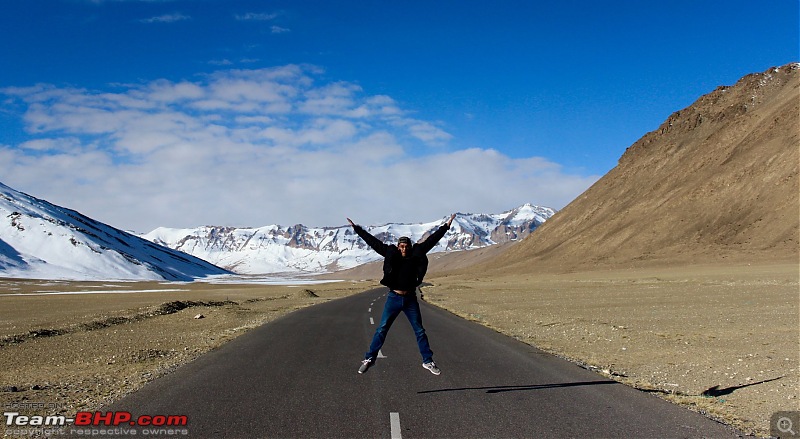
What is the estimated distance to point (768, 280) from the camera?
5412cm

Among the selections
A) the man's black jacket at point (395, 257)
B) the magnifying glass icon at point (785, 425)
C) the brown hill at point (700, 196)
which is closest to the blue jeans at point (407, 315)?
the man's black jacket at point (395, 257)

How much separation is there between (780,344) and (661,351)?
362 centimetres

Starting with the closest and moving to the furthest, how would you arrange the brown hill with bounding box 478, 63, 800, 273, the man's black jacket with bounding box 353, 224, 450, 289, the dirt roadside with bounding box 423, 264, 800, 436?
the dirt roadside with bounding box 423, 264, 800, 436
the man's black jacket with bounding box 353, 224, 450, 289
the brown hill with bounding box 478, 63, 800, 273

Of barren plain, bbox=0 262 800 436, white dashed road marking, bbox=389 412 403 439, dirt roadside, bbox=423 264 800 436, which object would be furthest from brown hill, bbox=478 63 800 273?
white dashed road marking, bbox=389 412 403 439

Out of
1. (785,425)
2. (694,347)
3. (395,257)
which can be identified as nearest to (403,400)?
(395,257)

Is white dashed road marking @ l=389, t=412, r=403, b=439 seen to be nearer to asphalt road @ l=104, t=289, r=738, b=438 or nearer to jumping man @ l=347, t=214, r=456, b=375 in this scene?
asphalt road @ l=104, t=289, r=738, b=438

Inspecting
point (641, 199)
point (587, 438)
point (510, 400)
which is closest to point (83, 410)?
point (510, 400)

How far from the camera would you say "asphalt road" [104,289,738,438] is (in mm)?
7656

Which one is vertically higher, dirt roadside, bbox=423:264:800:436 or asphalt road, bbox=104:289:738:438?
asphalt road, bbox=104:289:738:438

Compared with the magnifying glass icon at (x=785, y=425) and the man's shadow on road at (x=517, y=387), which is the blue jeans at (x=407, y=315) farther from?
the magnifying glass icon at (x=785, y=425)

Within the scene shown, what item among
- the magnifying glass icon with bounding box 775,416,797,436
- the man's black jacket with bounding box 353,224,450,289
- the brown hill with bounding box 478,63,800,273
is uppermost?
the brown hill with bounding box 478,63,800,273

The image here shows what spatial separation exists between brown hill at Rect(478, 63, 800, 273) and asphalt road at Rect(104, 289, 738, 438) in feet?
301

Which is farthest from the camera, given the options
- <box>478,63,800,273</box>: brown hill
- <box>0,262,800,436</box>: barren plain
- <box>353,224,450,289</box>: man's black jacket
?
<box>478,63,800,273</box>: brown hill

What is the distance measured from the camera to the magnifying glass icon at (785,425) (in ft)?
25.8
